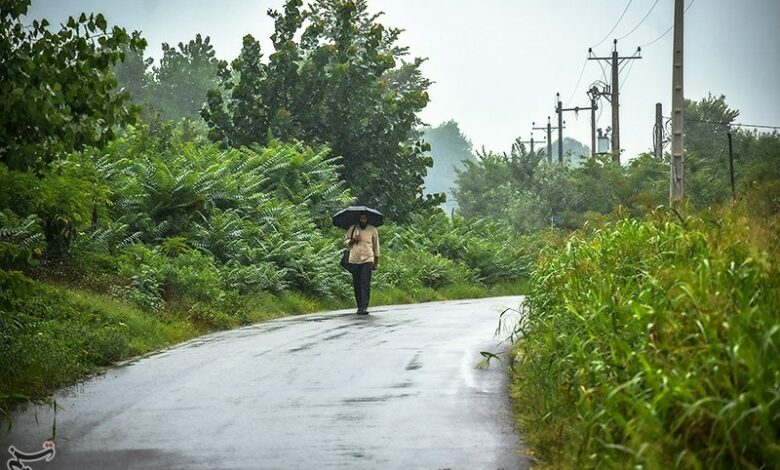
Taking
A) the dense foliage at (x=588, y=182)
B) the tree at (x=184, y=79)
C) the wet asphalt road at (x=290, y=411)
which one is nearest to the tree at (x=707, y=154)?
the dense foliage at (x=588, y=182)

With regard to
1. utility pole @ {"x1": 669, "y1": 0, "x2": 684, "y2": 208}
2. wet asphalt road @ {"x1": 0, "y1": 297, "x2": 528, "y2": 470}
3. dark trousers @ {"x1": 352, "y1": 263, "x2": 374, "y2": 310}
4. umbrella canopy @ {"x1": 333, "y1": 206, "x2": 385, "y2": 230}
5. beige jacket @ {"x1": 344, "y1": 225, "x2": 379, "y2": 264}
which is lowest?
wet asphalt road @ {"x1": 0, "y1": 297, "x2": 528, "y2": 470}

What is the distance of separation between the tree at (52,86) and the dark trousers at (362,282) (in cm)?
1265

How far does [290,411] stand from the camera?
11.3m

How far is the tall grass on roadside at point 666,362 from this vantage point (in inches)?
267

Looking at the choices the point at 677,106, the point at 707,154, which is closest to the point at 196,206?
the point at 677,106

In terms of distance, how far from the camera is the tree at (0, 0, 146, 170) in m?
11.6

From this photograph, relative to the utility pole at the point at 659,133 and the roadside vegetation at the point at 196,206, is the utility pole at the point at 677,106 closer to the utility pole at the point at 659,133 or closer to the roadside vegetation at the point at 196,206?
the roadside vegetation at the point at 196,206

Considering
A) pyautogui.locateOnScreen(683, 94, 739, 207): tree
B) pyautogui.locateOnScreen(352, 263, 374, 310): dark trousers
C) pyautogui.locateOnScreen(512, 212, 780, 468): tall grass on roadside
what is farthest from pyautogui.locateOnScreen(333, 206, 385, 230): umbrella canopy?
pyautogui.locateOnScreen(512, 212, 780, 468): tall grass on roadside

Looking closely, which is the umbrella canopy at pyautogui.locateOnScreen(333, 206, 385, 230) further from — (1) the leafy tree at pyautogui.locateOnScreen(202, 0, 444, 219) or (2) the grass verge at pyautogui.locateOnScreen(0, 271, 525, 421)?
(1) the leafy tree at pyautogui.locateOnScreen(202, 0, 444, 219)

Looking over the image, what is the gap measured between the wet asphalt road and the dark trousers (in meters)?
6.56

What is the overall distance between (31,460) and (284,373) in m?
5.11

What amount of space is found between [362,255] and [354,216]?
133cm

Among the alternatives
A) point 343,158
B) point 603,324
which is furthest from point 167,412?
point 343,158

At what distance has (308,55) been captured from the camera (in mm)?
40812
